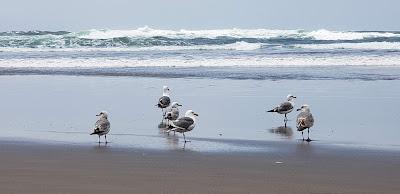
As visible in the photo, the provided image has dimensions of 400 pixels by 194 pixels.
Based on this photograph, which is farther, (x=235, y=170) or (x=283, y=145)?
(x=283, y=145)

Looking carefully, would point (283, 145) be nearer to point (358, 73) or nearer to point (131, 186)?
point (131, 186)

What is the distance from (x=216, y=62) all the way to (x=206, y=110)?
541 inches

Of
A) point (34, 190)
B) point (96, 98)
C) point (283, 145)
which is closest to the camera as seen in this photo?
point (34, 190)

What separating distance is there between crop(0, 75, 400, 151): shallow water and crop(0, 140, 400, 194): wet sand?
2.05 feet

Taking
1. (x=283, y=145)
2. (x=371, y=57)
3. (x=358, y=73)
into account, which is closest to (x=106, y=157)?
(x=283, y=145)

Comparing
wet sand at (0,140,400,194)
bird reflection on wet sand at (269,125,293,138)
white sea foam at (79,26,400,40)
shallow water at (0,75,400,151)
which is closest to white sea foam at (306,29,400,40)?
white sea foam at (79,26,400,40)

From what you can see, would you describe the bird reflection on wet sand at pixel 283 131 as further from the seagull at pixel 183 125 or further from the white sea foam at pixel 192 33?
the white sea foam at pixel 192 33

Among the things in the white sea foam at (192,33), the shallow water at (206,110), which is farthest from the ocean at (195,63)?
the white sea foam at (192,33)

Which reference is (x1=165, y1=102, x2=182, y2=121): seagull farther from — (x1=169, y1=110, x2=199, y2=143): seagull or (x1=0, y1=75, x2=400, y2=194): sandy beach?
(x1=169, y1=110, x2=199, y2=143): seagull

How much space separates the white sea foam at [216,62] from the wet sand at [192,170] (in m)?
16.4

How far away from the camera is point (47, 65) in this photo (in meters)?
25.8

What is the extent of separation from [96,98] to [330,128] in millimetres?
5919

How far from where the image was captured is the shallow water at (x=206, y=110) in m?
9.90

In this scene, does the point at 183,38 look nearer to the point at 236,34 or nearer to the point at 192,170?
the point at 236,34
